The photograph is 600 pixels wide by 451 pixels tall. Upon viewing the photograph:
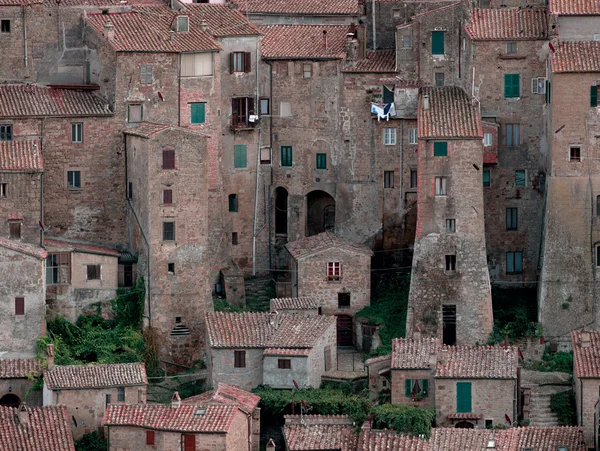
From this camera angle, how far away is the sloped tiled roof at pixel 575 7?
367 feet

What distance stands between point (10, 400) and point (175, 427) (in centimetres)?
837

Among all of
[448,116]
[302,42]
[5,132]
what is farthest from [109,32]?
[448,116]

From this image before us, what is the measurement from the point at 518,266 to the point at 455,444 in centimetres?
1493

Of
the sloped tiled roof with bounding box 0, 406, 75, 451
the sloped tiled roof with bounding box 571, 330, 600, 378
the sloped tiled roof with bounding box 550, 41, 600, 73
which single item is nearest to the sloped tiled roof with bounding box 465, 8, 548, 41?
the sloped tiled roof with bounding box 550, 41, 600, 73

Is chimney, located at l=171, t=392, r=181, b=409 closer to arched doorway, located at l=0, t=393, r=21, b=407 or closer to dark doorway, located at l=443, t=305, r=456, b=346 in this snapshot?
arched doorway, located at l=0, t=393, r=21, b=407

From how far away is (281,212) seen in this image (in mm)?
117875

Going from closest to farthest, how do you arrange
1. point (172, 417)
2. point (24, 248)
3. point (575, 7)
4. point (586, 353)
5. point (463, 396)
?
1. point (172, 417)
2. point (463, 396)
3. point (586, 353)
4. point (24, 248)
5. point (575, 7)

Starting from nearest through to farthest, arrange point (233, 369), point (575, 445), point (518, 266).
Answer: point (575, 445)
point (233, 369)
point (518, 266)

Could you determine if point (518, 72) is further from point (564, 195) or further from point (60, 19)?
point (60, 19)

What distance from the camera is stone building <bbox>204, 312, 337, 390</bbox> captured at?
107m

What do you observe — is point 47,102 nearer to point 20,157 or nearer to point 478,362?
point 20,157

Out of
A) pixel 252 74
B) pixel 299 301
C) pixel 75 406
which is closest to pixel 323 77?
pixel 252 74

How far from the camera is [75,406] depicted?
104 metres

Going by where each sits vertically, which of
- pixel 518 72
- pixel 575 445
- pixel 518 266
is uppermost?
pixel 518 72
